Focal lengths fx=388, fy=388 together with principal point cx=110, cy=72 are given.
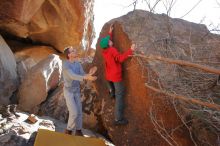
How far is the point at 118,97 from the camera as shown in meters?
7.15

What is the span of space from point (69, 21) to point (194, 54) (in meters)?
6.93

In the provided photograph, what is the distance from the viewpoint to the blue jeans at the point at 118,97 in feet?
23.3

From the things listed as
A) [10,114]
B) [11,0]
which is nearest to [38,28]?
[11,0]

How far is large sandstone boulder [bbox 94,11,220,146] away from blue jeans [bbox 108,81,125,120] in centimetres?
10

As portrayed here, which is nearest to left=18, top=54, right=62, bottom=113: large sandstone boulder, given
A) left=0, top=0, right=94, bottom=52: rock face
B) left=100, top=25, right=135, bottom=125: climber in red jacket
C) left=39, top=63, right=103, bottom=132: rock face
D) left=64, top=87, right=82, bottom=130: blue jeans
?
left=39, top=63, right=103, bottom=132: rock face

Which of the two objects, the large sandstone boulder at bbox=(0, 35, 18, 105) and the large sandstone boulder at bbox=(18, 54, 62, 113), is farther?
the large sandstone boulder at bbox=(0, 35, 18, 105)

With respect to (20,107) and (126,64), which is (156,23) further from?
(20,107)

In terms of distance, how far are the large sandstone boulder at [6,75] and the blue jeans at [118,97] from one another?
11.5 ft

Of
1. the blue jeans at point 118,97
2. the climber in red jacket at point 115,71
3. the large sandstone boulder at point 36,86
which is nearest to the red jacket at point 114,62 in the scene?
the climber in red jacket at point 115,71

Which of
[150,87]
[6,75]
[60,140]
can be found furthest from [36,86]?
[150,87]

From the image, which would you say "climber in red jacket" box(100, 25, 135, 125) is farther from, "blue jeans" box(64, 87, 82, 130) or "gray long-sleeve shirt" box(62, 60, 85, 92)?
"blue jeans" box(64, 87, 82, 130)

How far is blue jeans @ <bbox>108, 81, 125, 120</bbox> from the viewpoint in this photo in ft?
23.3

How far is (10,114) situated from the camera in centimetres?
787

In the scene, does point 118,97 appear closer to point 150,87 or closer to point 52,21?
point 150,87
